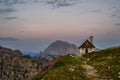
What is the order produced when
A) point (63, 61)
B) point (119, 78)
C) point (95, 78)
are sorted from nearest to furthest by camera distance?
point (119, 78) < point (95, 78) < point (63, 61)

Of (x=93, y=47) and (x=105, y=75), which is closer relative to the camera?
(x=105, y=75)

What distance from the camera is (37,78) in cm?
3084

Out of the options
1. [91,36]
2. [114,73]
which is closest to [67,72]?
[114,73]

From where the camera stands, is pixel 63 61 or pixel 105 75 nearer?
pixel 105 75

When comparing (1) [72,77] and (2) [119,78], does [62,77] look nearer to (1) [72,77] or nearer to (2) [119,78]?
(1) [72,77]

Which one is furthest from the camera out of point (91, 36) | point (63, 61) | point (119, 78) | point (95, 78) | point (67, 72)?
point (91, 36)

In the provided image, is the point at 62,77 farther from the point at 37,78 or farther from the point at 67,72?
the point at 37,78

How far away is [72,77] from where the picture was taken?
26109mm

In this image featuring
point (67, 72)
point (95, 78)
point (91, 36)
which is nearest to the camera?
point (95, 78)

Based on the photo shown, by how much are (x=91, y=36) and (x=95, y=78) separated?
77616 mm

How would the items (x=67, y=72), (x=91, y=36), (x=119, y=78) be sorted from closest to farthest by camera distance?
(x=119, y=78) < (x=67, y=72) < (x=91, y=36)

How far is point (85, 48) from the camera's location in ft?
345

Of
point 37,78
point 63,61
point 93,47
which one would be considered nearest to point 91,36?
point 93,47

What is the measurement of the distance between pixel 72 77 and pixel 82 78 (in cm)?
98
